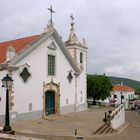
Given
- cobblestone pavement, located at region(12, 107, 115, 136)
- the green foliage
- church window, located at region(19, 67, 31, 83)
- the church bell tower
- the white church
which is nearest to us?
cobblestone pavement, located at region(12, 107, 115, 136)

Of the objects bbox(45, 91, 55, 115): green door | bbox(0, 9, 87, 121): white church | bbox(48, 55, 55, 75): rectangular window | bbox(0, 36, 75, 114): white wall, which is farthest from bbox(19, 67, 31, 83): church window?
bbox(45, 91, 55, 115): green door

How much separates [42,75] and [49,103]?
2746 millimetres

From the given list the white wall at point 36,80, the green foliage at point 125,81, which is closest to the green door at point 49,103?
the white wall at point 36,80

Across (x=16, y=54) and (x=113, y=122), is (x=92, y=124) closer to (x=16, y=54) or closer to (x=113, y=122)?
(x=113, y=122)

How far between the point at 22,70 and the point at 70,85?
7.23m

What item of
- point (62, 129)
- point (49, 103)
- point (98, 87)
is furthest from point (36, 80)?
point (98, 87)

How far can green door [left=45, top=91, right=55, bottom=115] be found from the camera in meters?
24.5

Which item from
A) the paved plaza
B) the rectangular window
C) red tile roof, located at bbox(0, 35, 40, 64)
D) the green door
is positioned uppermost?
red tile roof, located at bbox(0, 35, 40, 64)

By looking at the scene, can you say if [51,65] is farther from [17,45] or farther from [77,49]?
[77,49]

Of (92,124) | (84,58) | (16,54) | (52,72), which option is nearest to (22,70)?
(16,54)

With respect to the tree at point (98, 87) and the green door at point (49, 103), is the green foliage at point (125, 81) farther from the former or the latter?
the green door at point (49, 103)

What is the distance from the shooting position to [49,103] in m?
24.9

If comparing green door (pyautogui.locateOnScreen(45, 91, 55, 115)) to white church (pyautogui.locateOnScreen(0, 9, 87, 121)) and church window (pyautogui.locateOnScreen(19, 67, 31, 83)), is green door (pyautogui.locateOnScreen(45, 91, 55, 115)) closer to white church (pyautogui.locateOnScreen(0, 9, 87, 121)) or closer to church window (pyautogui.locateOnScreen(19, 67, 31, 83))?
white church (pyautogui.locateOnScreen(0, 9, 87, 121))

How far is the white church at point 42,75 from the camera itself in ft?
68.7
